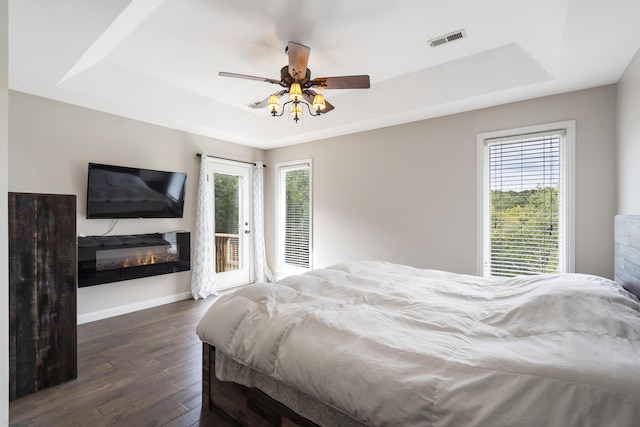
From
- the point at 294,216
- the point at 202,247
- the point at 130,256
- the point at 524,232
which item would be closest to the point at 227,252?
the point at 202,247

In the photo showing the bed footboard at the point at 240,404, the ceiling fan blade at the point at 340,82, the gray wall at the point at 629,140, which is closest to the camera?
the bed footboard at the point at 240,404

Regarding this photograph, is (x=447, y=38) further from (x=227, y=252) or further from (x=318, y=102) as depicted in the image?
(x=227, y=252)

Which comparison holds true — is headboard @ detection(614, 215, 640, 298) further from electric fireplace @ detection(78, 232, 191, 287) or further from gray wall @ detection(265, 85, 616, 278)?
electric fireplace @ detection(78, 232, 191, 287)

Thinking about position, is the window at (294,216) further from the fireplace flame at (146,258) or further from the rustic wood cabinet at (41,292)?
the rustic wood cabinet at (41,292)

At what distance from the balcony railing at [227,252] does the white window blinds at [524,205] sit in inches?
152

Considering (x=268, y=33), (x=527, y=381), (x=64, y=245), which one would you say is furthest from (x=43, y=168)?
(x=527, y=381)

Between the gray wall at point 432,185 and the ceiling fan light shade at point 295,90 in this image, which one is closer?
the ceiling fan light shade at point 295,90

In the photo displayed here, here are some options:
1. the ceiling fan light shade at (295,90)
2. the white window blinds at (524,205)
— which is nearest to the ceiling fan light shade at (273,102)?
the ceiling fan light shade at (295,90)

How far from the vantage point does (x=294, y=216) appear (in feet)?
17.8

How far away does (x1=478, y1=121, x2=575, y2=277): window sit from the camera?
3.04 meters

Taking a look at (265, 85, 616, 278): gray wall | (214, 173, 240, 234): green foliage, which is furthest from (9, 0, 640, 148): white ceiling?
(214, 173, 240, 234): green foliage

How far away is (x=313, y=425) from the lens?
1322mm

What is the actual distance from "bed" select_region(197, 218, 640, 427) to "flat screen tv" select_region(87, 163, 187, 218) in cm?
266

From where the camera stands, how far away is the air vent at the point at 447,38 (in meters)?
2.62
